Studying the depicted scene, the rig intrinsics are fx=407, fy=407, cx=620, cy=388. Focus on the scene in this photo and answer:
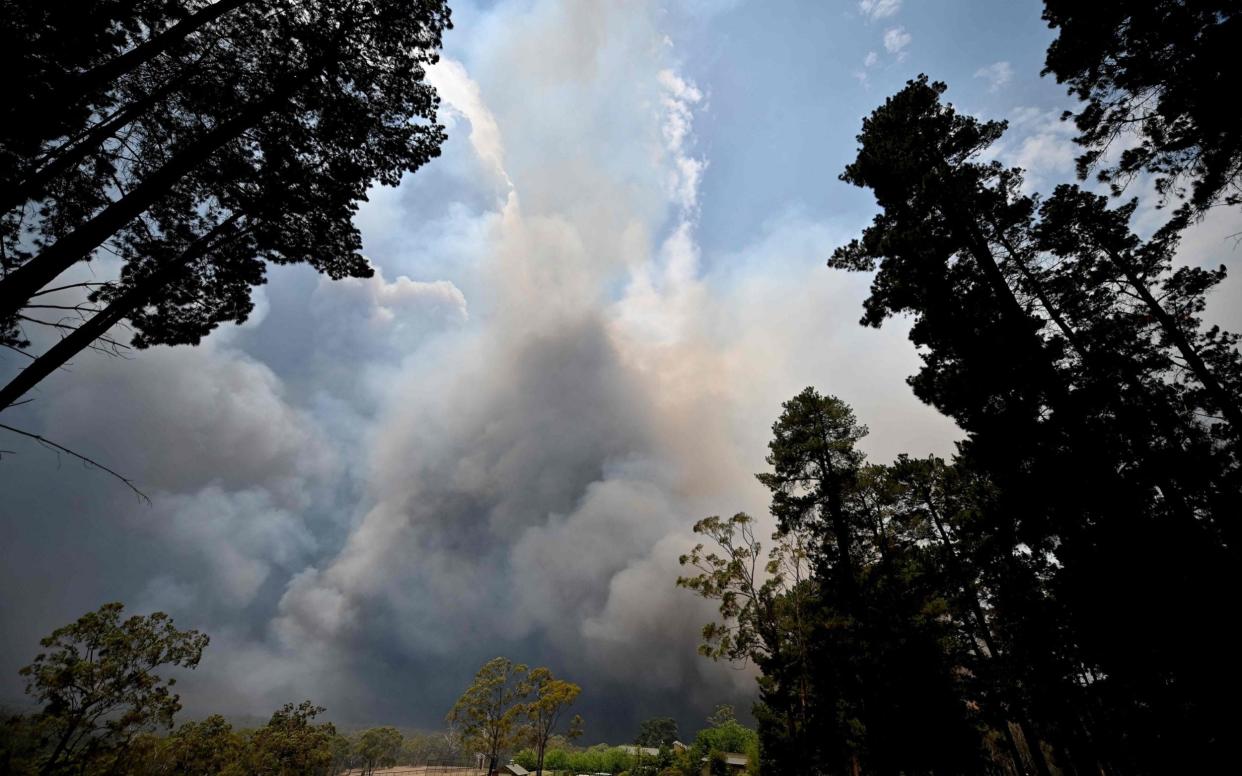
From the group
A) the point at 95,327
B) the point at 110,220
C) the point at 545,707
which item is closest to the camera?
the point at 110,220

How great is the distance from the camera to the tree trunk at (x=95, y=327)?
200 inches

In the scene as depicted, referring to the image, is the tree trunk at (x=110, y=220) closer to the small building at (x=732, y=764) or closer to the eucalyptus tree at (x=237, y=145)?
the eucalyptus tree at (x=237, y=145)

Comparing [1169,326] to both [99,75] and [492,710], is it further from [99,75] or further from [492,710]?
[492,710]

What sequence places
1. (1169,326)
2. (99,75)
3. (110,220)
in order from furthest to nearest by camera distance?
(1169,326), (110,220), (99,75)

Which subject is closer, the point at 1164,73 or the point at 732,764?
the point at 1164,73

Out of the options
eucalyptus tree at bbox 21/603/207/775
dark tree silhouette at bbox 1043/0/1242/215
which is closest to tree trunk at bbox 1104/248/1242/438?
dark tree silhouette at bbox 1043/0/1242/215

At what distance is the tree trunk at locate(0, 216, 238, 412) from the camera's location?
200 inches

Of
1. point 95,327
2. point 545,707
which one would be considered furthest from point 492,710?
point 95,327

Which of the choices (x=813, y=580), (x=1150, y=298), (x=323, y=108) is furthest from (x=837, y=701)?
(x=323, y=108)

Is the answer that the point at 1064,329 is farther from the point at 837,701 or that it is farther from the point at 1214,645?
the point at 837,701

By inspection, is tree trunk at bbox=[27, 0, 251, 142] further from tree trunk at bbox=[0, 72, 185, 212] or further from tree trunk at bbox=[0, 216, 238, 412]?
tree trunk at bbox=[0, 216, 238, 412]

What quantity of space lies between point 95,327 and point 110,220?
1.85m

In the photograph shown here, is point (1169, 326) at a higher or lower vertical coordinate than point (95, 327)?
higher

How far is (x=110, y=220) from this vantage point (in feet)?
18.5
